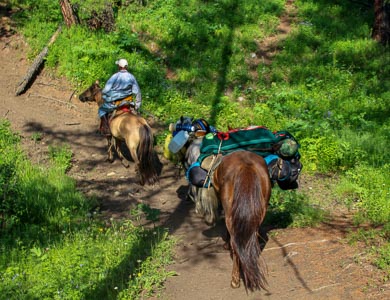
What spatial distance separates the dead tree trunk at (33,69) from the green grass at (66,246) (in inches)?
175

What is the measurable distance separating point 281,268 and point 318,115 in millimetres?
5850

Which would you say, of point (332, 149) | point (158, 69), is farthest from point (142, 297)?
point (158, 69)

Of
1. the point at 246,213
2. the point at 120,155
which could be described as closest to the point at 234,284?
the point at 246,213

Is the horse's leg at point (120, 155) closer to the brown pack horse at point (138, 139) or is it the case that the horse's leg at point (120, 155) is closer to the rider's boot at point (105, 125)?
the rider's boot at point (105, 125)

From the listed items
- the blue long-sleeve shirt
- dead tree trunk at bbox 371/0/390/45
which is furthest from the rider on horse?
dead tree trunk at bbox 371/0/390/45

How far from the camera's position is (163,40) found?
604 inches

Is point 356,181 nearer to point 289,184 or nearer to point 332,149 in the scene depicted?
point 332,149

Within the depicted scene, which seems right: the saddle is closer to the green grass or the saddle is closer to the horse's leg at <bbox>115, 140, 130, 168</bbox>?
the horse's leg at <bbox>115, 140, 130, 168</bbox>

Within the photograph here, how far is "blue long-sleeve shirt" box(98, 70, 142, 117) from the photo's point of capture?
1055 centimetres

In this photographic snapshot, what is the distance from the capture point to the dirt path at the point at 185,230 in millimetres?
6246

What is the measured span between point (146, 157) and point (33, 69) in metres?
5.97

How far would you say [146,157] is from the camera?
991 centimetres

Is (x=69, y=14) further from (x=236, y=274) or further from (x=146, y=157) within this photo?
(x=236, y=274)

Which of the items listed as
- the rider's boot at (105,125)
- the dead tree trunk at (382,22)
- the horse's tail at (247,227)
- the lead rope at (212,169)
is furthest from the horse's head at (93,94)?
the dead tree trunk at (382,22)
